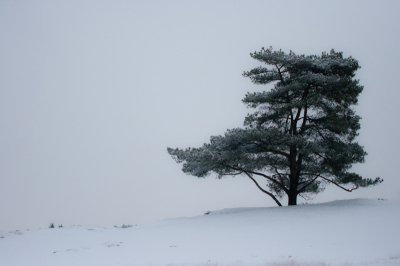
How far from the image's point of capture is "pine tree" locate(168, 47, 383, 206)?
13.8 m

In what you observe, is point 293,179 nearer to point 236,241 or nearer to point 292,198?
point 292,198

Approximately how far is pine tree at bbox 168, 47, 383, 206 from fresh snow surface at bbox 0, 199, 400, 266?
2034 mm

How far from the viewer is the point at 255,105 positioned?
15.5m

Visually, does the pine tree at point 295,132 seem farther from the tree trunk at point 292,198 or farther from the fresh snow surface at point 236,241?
the fresh snow surface at point 236,241

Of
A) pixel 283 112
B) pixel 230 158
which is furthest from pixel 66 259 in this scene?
pixel 283 112

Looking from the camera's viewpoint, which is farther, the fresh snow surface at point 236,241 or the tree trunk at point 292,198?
the tree trunk at point 292,198

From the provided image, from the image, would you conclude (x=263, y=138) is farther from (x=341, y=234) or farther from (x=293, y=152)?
(x=341, y=234)

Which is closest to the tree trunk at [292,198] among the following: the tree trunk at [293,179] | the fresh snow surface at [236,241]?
the tree trunk at [293,179]

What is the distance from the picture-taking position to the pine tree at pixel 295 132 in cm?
1378

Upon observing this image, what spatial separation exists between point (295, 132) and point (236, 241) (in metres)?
6.60

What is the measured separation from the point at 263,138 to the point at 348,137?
4353 millimetres

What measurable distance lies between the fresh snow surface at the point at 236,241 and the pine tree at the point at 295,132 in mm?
2034

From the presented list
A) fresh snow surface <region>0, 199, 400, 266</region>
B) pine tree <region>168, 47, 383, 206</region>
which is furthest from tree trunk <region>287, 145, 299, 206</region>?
fresh snow surface <region>0, 199, 400, 266</region>

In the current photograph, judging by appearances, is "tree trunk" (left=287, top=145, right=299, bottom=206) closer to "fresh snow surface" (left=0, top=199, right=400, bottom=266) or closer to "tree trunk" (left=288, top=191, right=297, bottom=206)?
"tree trunk" (left=288, top=191, right=297, bottom=206)
